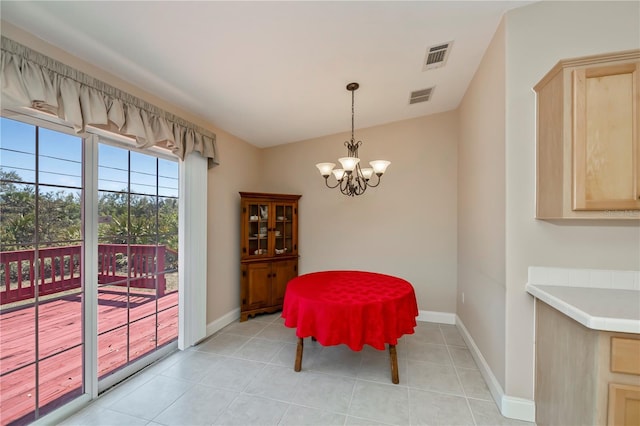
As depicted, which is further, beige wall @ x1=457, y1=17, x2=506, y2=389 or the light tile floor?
beige wall @ x1=457, y1=17, x2=506, y2=389

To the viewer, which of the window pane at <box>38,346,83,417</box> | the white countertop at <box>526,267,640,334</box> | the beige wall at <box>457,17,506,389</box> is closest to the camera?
the white countertop at <box>526,267,640,334</box>

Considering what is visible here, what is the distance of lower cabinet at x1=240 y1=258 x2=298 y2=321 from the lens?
3.49 meters

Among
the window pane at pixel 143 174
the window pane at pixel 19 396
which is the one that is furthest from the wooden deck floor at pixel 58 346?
the window pane at pixel 143 174

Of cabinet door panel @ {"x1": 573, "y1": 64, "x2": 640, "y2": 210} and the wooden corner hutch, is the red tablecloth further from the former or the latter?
cabinet door panel @ {"x1": 573, "y1": 64, "x2": 640, "y2": 210}

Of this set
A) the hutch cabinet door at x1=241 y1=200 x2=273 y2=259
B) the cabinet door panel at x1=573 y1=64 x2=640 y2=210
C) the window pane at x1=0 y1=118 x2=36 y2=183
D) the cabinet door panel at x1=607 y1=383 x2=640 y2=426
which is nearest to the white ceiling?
the window pane at x1=0 y1=118 x2=36 y2=183

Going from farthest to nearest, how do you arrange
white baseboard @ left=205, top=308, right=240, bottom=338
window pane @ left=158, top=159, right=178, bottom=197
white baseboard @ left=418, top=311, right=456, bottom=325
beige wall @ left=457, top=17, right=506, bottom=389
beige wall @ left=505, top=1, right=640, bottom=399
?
white baseboard @ left=418, top=311, right=456, bottom=325
white baseboard @ left=205, top=308, right=240, bottom=338
window pane @ left=158, top=159, right=178, bottom=197
beige wall @ left=457, top=17, right=506, bottom=389
beige wall @ left=505, top=1, right=640, bottom=399

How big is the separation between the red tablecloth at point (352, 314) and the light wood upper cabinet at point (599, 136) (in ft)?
4.25

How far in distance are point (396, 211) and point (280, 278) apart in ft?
6.34

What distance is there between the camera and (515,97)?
5.98 ft

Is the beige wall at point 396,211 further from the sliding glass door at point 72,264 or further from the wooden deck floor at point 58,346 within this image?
the wooden deck floor at point 58,346

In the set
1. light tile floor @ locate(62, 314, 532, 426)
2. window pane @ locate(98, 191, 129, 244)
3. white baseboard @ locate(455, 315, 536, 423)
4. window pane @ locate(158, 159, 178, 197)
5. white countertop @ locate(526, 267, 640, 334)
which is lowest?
light tile floor @ locate(62, 314, 532, 426)

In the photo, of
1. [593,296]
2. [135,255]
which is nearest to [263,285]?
[135,255]

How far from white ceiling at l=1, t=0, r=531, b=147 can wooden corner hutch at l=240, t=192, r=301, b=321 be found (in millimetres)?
1313

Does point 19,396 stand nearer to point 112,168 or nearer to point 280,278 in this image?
point 112,168
